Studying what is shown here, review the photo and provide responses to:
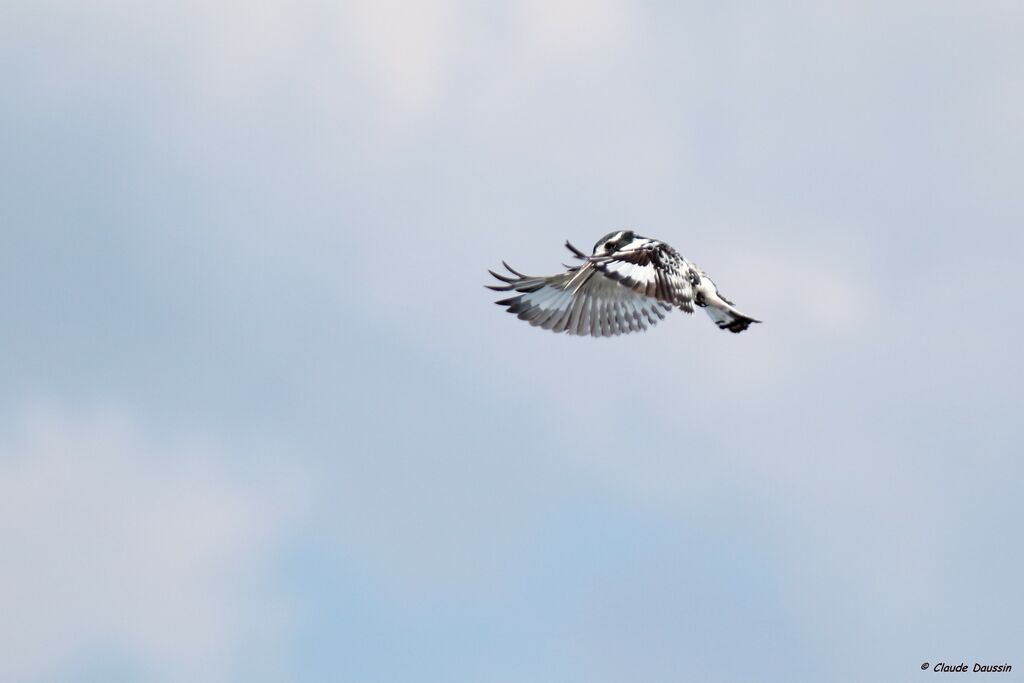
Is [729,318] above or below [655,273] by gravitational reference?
above

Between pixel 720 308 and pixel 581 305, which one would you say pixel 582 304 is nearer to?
pixel 581 305

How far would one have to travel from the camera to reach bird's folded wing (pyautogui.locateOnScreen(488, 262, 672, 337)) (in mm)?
45500

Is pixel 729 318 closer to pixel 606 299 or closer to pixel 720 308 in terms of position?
pixel 720 308

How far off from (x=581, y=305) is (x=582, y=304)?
0.12 feet

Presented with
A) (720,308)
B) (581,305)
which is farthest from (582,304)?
(720,308)

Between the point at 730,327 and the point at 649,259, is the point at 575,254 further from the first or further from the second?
A: the point at 730,327

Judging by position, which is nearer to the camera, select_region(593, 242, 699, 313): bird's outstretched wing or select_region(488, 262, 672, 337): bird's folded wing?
select_region(593, 242, 699, 313): bird's outstretched wing

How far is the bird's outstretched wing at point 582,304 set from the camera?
45.5m

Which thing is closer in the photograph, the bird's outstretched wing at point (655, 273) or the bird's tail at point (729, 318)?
the bird's outstretched wing at point (655, 273)

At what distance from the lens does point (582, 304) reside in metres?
45.8

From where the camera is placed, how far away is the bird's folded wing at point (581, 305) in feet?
149

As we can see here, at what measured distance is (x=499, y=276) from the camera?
153 feet

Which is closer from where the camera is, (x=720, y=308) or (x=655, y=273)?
(x=655, y=273)

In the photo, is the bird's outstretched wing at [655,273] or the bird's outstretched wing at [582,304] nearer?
the bird's outstretched wing at [655,273]
